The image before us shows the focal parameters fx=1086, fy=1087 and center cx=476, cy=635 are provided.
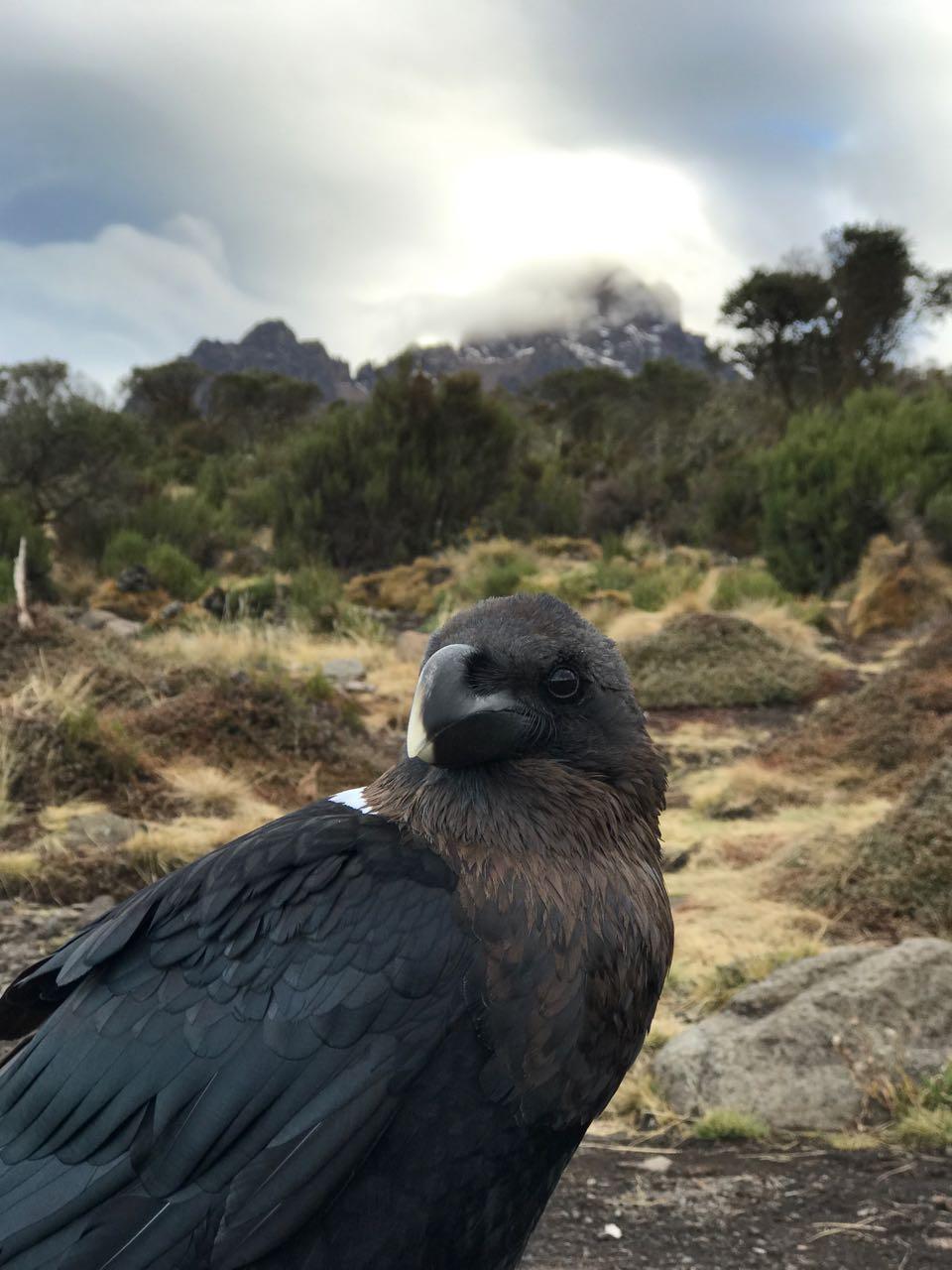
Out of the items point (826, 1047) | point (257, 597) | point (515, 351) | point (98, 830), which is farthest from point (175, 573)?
point (515, 351)

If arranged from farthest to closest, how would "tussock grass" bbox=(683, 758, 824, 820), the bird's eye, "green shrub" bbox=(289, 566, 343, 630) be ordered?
"green shrub" bbox=(289, 566, 343, 630) → "tussock grass" bbox=(683, 758, 824, 820) → the bird's eye

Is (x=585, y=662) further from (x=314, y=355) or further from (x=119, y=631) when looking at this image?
(x=314, y=355)

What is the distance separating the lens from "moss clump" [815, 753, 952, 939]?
189 inches

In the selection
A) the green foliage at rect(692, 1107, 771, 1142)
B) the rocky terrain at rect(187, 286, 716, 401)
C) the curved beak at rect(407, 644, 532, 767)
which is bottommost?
the green foliage at rect(692, 1107, 771, 1142)

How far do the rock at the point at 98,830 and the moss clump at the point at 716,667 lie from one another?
5.52 m

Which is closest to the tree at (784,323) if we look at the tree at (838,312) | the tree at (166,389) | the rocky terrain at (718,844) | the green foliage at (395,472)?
the tree at (838,312)

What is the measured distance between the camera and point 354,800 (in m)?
2.02

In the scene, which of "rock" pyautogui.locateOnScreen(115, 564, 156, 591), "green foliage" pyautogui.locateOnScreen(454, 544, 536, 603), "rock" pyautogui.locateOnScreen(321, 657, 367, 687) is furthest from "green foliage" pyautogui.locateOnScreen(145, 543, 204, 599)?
"rock" pyautogui.locateOnScreen(321, 657, 367, 687)

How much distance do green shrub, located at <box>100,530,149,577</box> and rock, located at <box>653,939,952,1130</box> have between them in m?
13.7

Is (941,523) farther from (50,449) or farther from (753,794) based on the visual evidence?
(50,449)

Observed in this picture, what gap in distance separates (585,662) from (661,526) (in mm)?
20253

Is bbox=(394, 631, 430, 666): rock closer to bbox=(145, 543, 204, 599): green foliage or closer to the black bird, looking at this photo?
bbox=(145, 543, 204, 599): green foliage

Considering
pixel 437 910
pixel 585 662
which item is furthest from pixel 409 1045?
pixel 585 662

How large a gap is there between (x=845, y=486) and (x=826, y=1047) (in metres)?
12.6
